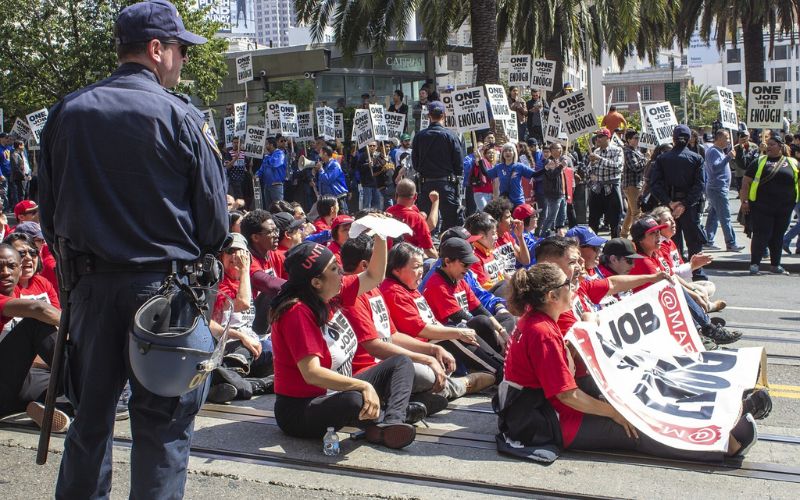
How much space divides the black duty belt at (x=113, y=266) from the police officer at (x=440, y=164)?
31.4 feet

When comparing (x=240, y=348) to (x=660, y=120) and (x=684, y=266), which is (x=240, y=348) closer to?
(x=684, y=266)

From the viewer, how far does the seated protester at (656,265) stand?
7902 millimetres

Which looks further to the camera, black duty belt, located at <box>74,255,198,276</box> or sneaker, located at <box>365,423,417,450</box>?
sneaker, located at <box>365,423,417,450</box>

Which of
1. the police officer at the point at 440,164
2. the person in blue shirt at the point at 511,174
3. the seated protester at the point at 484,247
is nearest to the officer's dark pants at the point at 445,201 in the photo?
the police officer at the point at 440,164

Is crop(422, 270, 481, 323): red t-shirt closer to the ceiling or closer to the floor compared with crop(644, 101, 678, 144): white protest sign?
closer to the floor

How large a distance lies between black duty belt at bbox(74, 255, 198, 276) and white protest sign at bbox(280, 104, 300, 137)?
17.1m

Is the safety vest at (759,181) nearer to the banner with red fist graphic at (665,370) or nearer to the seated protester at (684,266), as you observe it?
the seated protester at (684,266)

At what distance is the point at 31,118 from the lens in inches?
779

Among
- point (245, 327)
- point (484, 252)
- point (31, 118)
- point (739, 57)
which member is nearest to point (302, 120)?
point (31, 118)

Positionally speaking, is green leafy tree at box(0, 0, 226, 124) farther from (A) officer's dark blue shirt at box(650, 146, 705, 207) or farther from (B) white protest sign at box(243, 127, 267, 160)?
(A) officer's dark blue shirt at box(650, 146, 705, 207)

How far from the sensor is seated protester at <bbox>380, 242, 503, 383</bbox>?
6.43 m

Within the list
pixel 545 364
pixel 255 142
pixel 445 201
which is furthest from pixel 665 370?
pixel 255 142

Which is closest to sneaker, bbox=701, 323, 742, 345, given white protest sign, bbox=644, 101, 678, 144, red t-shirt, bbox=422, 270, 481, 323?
red t-shirt, bbox=422, 270, 481, 323

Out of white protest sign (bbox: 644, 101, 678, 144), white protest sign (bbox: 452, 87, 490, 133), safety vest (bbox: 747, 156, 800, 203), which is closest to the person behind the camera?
safety vest (bbox: 747, 156, 800, 203)
